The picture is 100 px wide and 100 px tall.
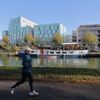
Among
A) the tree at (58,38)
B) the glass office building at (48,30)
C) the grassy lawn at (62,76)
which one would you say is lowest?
the grassy lawn at (62,76)

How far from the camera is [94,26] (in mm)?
165000

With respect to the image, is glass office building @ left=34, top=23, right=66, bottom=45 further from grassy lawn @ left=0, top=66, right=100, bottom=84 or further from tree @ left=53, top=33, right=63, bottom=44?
grassy lawn @ left=0, top=66, right=100, bottom=84

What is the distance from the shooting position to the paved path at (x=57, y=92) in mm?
10812

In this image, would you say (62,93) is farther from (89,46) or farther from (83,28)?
(83,28)

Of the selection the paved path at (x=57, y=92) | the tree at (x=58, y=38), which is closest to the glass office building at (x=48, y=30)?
the tree at (x=58, y=38)

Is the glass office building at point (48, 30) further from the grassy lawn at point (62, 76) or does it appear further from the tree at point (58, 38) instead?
the grassy lawn at point (62, 76)

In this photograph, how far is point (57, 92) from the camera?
1195 cm

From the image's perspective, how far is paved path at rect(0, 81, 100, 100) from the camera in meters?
10.8

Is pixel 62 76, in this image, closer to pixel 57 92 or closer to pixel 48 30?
pixel 57 92

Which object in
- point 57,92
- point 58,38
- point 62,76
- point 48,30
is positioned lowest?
point 57,92

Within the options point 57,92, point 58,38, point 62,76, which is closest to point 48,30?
point 58,38

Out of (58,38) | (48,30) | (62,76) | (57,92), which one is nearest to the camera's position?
(57,92)

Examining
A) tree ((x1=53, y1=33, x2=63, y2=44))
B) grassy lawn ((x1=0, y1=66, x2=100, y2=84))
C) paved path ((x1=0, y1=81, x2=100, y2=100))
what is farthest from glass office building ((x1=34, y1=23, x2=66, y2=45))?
paved path ((x1=0, y1=81, x2=100, y2=100))

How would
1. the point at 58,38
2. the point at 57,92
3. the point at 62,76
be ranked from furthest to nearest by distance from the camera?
the point at 58,38 → the point at 62,76 → the point at 57,92
